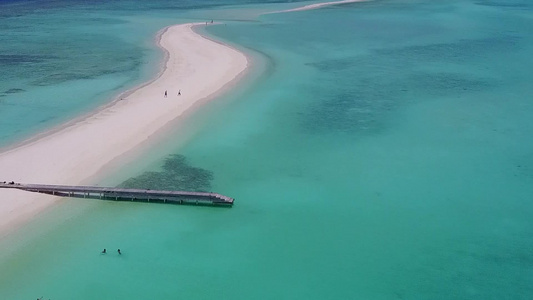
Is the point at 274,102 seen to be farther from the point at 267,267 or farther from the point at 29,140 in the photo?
the point at 267,267

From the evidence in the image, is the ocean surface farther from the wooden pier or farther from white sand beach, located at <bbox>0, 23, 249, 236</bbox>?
white sand beach, located at <bbox>0, 23, 249, 236</bbox>

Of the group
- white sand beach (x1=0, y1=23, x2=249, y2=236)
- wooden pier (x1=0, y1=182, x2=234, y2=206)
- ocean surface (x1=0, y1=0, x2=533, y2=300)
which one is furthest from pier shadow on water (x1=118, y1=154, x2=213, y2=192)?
white sand beach (x1=0, y1=23, x2=249, y2=236)

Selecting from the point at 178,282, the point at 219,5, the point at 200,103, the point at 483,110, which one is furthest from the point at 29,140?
the point at 219,5

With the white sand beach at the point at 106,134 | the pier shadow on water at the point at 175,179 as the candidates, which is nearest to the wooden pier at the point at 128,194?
the white sand beach at the point at 106,134

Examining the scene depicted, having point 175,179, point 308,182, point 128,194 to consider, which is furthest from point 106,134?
point 308,182

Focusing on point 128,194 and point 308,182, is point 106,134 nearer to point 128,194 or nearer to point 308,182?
point 128,194

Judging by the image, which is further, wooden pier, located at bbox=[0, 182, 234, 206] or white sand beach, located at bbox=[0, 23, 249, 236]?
wooden pier, located at bbox=[0, 182, 234, 206]

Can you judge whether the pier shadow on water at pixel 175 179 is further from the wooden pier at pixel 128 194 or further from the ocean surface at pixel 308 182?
the wooden pier at pixel 128 194
